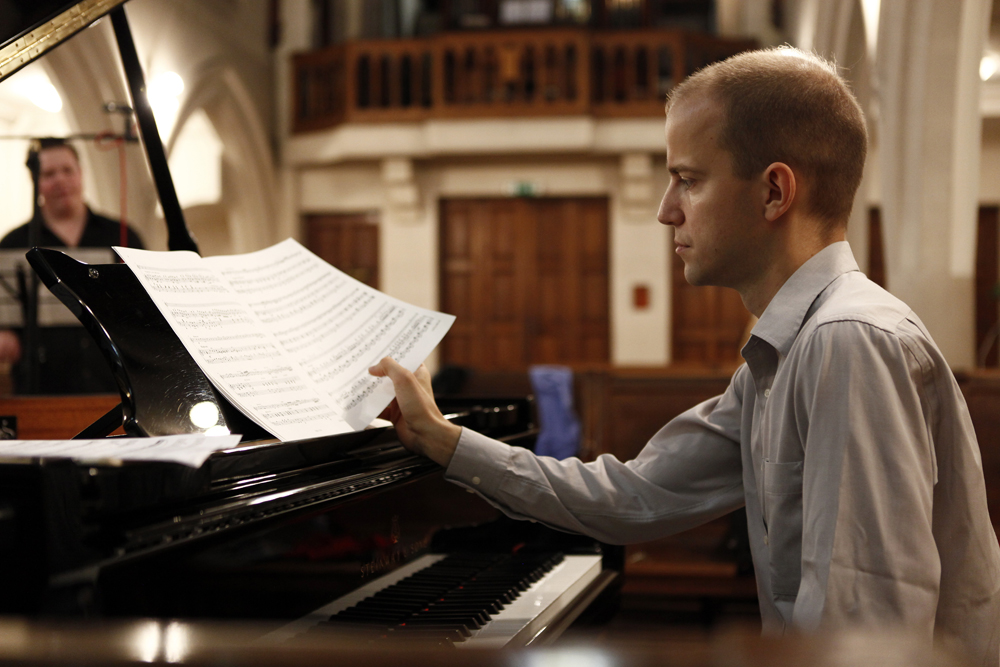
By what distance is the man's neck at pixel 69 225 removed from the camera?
391 cm

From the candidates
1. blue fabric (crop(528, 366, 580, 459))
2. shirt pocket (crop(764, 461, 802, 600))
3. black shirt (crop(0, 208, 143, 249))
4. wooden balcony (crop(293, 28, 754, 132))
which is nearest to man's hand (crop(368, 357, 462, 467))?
shirt pocket (crop(764, 461, 802, 600))

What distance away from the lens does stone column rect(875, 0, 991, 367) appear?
18.3ft

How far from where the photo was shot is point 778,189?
4.01 ft

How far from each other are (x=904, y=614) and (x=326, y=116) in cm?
1008

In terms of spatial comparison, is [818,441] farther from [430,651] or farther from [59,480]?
[59,480]

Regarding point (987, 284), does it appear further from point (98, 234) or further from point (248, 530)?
point (248, 530)

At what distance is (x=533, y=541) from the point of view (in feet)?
5.62

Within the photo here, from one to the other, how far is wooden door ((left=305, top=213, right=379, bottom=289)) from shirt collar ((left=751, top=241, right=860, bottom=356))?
967cm

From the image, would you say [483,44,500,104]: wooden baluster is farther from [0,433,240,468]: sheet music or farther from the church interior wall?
[0,433,240,468]: sheet music

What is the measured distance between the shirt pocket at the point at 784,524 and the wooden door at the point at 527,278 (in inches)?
370

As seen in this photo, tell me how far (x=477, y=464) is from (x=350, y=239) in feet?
31.8

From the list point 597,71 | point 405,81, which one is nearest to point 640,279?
point 597,71

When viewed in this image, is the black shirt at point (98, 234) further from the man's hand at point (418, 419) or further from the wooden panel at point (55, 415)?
the man's hand at point (418, 419)

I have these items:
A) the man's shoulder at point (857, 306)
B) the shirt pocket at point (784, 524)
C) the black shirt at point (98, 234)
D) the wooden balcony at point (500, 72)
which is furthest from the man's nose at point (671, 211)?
the wooden balcony at point (500, 72)
